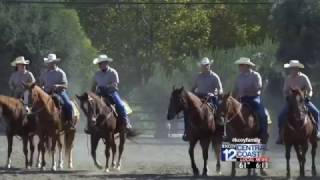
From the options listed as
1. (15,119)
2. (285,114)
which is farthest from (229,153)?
(15,119)

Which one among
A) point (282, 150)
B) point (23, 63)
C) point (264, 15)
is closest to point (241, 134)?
point (23, 63)

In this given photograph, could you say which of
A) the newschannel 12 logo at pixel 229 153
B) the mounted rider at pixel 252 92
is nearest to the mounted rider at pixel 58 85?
the mounted rider at pixel 252 92

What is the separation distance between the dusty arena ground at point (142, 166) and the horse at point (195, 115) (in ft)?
2.61

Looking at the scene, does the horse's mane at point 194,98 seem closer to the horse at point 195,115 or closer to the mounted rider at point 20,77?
the horse at point 195,115

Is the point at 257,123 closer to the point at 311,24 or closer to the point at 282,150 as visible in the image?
the point at 282,150

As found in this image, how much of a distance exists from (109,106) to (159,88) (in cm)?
2229

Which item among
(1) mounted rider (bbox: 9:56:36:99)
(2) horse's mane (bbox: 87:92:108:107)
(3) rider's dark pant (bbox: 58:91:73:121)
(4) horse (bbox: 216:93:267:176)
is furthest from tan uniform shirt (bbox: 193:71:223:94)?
(1) mounted rider (bbox: 9:56:36:99)

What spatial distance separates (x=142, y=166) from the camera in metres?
22.8

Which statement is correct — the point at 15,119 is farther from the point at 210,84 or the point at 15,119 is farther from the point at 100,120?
the point at 210,84

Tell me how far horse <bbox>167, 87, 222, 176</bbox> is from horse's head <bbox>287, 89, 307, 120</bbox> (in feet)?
6.55

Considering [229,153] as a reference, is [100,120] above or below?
above

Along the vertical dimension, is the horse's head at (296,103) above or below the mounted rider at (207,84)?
below

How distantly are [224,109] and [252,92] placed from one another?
4.28ft

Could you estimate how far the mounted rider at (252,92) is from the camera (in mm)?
19828
